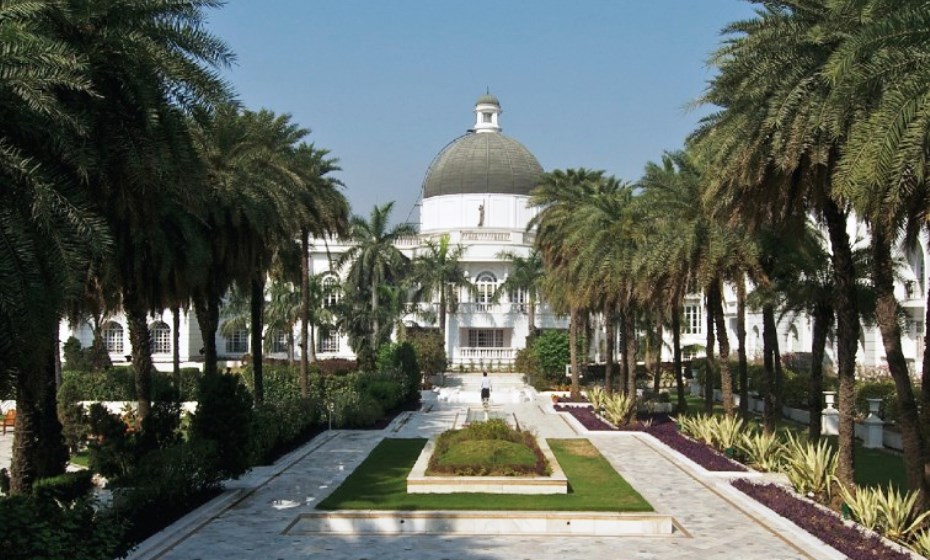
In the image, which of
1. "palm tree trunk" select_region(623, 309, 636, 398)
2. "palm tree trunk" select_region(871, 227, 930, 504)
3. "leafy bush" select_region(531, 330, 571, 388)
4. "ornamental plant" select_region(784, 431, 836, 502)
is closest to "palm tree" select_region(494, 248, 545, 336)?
"leafy bush" select_region(531, 330, 571, 388)

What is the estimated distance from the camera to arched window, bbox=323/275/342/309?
192ft

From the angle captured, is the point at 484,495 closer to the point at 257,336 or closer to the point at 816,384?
the point at 816,384

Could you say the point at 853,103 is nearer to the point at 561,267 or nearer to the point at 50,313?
the point at 50,313

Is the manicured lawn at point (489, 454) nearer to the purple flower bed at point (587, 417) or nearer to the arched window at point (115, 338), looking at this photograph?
the purple flower bed at point (587, 417)

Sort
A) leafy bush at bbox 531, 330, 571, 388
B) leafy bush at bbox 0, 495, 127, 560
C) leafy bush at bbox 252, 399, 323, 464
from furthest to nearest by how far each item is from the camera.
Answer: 1. leafy bush at bbox 531, 330, 571, 388
2. leafy bush at bbox 252, 399, 323, 464
3. leafy bush at bbox 0, 495, 127, 560

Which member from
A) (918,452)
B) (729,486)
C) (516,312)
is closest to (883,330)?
(918,452)

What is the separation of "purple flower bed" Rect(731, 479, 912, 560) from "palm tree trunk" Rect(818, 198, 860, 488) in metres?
1.03

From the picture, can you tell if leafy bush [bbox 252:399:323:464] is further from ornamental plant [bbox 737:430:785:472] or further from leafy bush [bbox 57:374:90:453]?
ornamental plant [bbox 737:430:785:472]

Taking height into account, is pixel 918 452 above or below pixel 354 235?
below

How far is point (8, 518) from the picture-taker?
8.98m

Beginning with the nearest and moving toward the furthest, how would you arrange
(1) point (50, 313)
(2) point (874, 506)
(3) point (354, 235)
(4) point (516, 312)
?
1. (1) point (50, 313)
2. (2) point (874, 506)
3. (3) point (354, 235)
4. (4) point (516, 312)

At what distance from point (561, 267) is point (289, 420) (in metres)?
20.1

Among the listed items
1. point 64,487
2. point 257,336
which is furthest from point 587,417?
point 64,487

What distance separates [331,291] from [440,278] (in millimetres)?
6811
